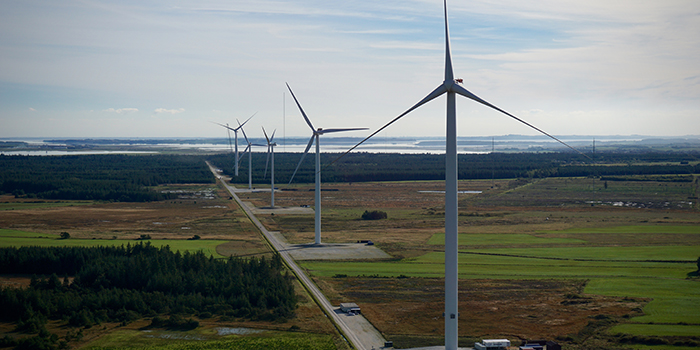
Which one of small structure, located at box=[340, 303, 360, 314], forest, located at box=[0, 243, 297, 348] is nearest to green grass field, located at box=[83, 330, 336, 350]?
forest, located at box=[0, 243, 297, 348]

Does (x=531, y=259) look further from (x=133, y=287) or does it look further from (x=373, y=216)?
(x=133, y=287)

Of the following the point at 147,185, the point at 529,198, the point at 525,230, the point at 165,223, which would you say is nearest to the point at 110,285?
the point at 165,223

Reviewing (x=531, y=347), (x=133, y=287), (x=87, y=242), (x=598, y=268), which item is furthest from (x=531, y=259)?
(x=87, y=242)

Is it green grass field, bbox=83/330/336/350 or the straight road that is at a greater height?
the straight road

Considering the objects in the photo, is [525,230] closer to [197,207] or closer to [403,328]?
[403,328]

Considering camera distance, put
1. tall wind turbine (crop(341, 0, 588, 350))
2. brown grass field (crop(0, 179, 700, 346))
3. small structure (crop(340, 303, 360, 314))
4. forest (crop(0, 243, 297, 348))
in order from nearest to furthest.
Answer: tall wind turbine (crop(341, 0, 588, 350)), brown grass field (crop(0, 179, 700, 346)), small structure (crop(340, 303, 360, 314)), forest (crop(0, 243, 297, 348))

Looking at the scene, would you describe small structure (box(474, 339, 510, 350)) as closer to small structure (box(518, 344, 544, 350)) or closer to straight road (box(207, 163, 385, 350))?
small structure (box(518, 344, 544, 350))
